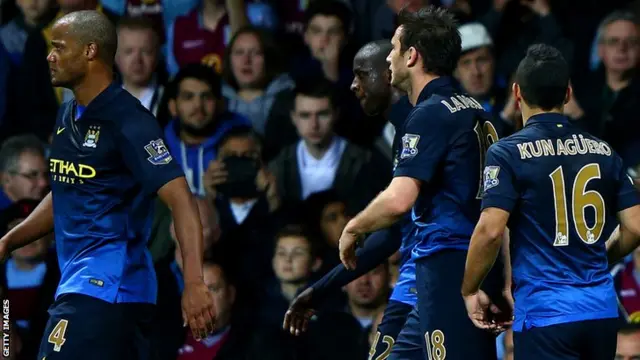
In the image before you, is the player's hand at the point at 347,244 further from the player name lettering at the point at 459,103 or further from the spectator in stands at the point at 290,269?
the spectator in stands at the point at 290,269

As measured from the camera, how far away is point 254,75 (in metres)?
10.2

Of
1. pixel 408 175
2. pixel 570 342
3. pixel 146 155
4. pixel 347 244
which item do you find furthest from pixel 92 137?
pixel 570 342

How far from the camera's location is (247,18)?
1069 centimetres

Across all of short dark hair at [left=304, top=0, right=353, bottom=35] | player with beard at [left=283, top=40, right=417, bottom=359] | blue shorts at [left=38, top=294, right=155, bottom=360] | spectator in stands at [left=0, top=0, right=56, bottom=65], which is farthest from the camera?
spectator in stands at [left=0, top=0, right=56, bottom=65]

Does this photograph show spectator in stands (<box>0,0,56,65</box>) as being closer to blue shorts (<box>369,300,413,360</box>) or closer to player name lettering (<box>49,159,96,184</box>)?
player name lettering (<box>49,159,96,184</box>)

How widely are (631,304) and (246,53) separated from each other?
127 inches

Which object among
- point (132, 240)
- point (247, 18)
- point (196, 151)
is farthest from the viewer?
point (247, 18)

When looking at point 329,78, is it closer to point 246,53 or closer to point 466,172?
point 246,53

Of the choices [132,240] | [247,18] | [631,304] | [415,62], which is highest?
[247,18]

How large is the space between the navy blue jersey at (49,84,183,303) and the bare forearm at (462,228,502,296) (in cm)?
123

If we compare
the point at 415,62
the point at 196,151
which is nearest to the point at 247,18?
the point at 196,151

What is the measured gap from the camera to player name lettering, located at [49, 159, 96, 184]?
5.96m

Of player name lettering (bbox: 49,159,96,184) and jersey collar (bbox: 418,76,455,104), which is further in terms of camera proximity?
jersey collar (bbox: 418,76,455,104)

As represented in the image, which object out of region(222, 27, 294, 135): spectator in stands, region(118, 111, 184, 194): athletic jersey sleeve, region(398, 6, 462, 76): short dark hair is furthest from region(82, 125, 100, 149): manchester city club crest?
region(222, 27, 294, 135): spectator in stands
